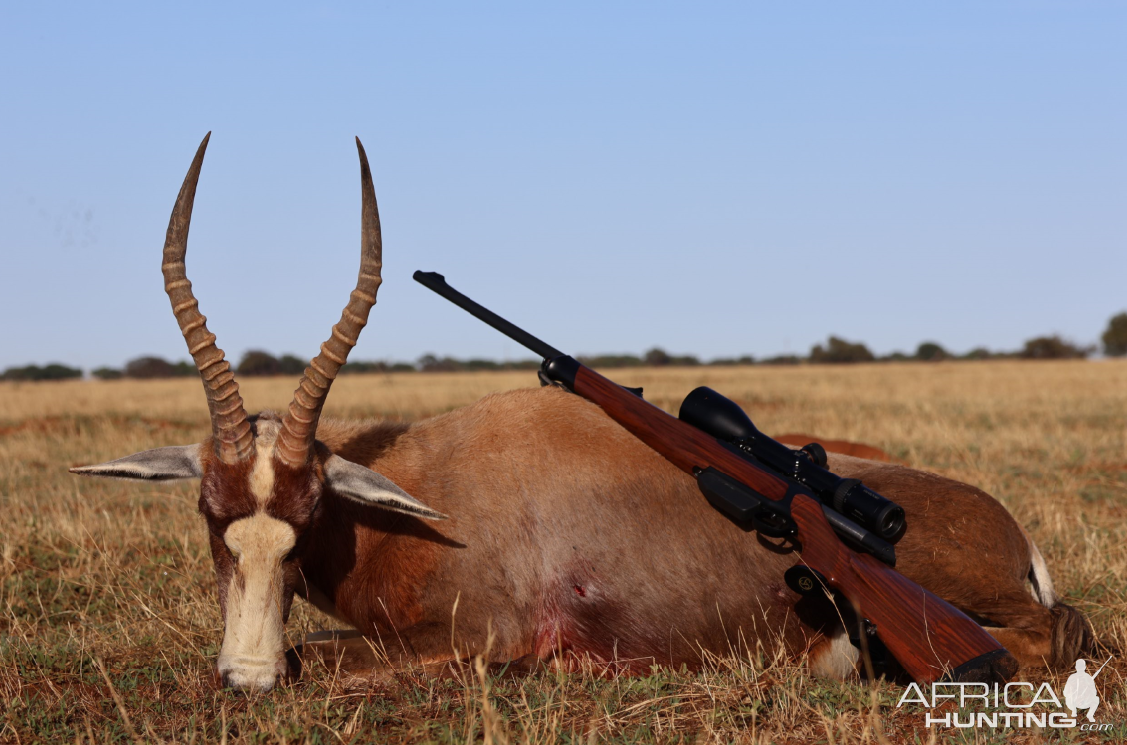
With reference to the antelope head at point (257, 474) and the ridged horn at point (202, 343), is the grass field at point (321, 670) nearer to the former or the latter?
the antelope head at point (257, 474)

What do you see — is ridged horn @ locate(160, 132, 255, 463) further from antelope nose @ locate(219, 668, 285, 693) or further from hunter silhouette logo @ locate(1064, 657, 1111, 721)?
hunter silhouette logo @ locate(1064, 657, 1111, 721)

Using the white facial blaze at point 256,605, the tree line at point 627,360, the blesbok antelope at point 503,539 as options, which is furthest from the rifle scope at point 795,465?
the tree line at point 627,360

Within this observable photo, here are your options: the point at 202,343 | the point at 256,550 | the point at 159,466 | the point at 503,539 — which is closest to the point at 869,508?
the point at 503,539

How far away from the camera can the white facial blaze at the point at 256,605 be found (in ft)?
13.2

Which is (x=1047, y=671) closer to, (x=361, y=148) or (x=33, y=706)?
(x=361, y=148)

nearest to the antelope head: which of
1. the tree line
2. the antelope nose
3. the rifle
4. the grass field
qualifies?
the antelope nose

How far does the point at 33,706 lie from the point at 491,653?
1.99 m

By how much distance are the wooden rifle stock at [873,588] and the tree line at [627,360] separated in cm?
4548

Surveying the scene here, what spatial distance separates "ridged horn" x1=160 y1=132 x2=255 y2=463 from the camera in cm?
421

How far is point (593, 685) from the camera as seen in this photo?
14.2 ft

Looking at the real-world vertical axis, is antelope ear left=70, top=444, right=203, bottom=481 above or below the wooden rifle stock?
above

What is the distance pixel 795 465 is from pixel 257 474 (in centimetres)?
268

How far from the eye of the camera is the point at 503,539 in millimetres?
4832

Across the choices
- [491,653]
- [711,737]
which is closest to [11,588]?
[491,653]
